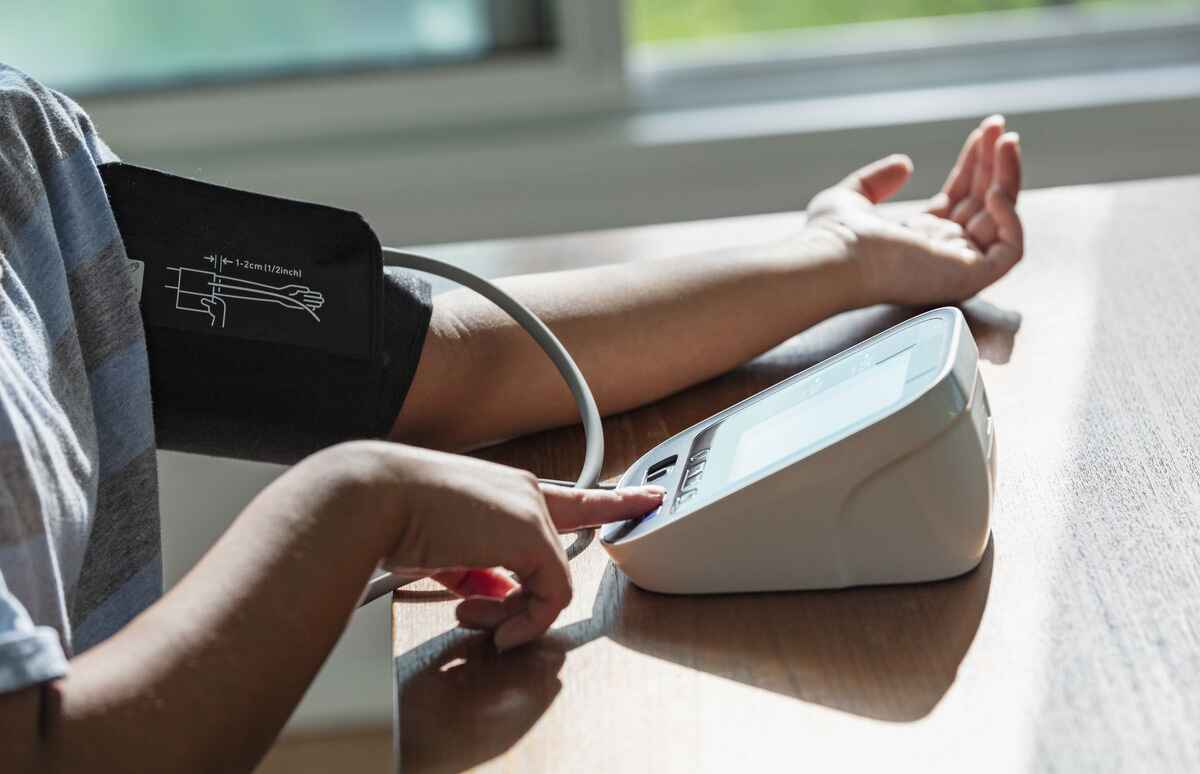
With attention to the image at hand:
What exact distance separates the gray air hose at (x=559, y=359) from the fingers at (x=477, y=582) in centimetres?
3

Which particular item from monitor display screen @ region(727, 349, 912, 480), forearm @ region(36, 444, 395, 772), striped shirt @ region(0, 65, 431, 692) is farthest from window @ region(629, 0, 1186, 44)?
forearm @ region(36, 444, 395, 772)

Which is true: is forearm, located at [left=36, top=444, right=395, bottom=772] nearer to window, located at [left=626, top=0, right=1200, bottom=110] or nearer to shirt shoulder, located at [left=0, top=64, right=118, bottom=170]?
shirt shoulder, located at [left=0, top=64, right=118, bottom=170]

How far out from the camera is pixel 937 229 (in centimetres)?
90

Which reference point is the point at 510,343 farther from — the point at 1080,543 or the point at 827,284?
the point at 1080,543

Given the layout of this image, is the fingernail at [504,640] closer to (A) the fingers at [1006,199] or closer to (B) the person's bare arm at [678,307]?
(B) the person's bare arm at [678,307]

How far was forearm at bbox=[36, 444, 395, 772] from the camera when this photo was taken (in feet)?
1.51

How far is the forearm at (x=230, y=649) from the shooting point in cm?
46

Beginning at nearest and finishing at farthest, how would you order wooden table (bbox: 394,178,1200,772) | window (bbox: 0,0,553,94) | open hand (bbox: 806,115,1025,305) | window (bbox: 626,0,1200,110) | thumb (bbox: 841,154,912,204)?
wooden table (bbox: 394,178,1200,772) < open hand (bbox: 806,115,1025,305) < thumb (bbox: 841,154,912,204) < window (bbox: 0,0,553,94) < window (bbox: 626,0,1200,110)

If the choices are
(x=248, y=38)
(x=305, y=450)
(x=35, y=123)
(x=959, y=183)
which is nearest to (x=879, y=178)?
(x=959, y=183)

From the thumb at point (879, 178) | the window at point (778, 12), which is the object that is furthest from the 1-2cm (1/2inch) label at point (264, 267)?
the window at point (778, 12)

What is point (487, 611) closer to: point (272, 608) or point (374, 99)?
point (272, 608)

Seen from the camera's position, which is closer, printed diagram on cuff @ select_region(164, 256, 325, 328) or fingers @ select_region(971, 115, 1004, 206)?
printed diagram on cuff @ select_region(164, 256, 325, 328)

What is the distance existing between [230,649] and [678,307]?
417 millimetres

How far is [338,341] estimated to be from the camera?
73cm
